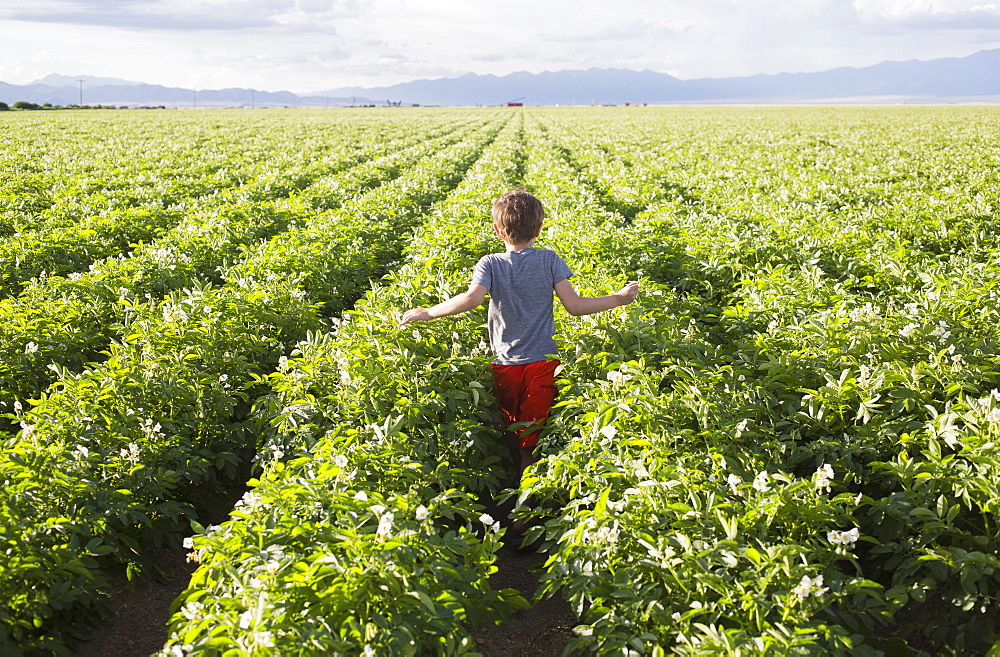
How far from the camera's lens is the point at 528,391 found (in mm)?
4844

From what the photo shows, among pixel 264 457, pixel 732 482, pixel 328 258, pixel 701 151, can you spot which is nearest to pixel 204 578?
pixel 264 457

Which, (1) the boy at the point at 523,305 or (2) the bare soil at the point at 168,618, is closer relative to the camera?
(2) the bare soil at the point at 168,618

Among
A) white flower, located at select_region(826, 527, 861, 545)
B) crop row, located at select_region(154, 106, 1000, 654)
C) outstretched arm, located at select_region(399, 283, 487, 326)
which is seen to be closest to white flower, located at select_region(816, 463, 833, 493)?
crop row, located at select_region(154, 106, 1000, 654)

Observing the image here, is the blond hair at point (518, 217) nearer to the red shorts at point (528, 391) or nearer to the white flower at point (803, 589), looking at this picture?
the red shorts at point (528, 391)

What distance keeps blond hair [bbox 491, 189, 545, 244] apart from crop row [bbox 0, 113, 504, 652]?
2.20 m

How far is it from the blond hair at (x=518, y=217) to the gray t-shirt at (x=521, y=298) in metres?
0.12

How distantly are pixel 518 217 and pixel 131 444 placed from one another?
2.84 m

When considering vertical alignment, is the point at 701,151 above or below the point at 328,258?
above

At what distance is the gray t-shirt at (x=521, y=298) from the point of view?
4711mm

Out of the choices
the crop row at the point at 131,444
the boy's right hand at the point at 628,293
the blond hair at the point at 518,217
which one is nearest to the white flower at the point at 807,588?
the boy's right hand at the point at 628,293

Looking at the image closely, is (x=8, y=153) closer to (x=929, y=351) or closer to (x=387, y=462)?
(x=387, y=462)

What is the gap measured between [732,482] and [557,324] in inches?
103

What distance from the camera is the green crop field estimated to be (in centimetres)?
294

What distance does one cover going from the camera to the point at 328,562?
2.88m
